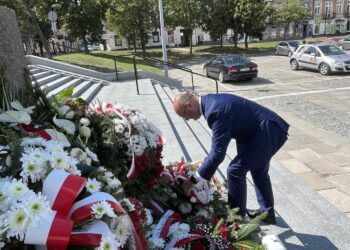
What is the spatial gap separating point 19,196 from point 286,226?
2.96 metres

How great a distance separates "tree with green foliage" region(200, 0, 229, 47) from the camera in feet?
112

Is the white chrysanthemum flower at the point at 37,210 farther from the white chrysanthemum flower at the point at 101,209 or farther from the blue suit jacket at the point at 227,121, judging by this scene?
the blue suit jacket at the point at 227,121

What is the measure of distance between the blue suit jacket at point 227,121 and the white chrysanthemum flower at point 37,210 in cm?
193

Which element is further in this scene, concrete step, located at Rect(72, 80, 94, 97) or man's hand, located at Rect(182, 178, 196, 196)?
concrete step, located at Rect(72, 80, 94, 97)

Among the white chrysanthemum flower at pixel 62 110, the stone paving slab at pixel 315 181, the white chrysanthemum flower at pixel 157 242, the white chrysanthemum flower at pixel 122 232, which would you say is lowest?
the stone paving slab at pixel 315 181

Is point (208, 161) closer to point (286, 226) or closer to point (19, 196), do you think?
point (286, 226)

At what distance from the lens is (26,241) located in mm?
1166

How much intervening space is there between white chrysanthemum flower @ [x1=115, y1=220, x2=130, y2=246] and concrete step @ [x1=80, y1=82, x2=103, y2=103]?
8.04m

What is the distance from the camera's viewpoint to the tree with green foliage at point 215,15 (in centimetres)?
3422

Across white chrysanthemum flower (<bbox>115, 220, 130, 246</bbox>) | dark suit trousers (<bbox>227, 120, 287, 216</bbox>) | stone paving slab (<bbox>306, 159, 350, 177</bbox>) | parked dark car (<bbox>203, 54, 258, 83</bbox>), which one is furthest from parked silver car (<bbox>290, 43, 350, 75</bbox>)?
white chrysanthemum flower (<bbox>115, 220, 130, 246</bbox>)

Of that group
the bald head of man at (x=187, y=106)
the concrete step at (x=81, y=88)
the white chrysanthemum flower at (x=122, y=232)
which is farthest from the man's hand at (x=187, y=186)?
the concrete step at (x=81, y=88)

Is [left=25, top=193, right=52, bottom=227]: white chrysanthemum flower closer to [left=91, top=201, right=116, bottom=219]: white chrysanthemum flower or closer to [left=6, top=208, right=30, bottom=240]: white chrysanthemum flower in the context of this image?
A: [left=6, top=208, right=30, bottom=240]: white chrysanthemum flower

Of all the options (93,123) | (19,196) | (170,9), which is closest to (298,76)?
(93,123)

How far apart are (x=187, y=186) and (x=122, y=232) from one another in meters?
1.55
